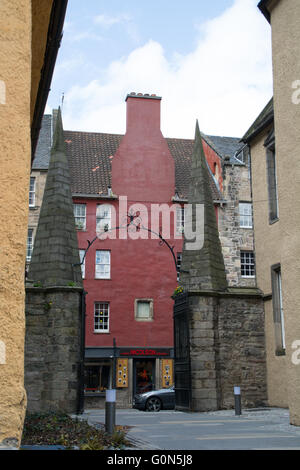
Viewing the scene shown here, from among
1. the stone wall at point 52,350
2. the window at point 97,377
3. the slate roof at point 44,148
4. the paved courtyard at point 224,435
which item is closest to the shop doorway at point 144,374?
the window at point 97,377

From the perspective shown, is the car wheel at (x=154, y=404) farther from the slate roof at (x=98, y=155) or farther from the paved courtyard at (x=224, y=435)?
the slate roof at (x=98, y=155)

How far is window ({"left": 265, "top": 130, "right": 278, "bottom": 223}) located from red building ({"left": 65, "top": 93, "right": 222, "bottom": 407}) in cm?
1307

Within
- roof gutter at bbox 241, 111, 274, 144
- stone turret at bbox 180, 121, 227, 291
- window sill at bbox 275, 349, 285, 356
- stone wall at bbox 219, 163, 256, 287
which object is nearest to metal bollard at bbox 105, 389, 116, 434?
stone turret at bbox 180, 121, 227, 291

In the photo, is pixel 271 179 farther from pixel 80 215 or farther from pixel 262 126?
pixel 80 215

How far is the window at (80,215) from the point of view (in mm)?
31062

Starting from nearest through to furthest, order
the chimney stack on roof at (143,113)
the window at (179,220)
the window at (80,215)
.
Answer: the window at (80,215), the window at (179,220), the chimney stack on roof at (143,113)

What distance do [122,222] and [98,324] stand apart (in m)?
5.33

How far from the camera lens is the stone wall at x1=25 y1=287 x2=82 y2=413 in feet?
46.1

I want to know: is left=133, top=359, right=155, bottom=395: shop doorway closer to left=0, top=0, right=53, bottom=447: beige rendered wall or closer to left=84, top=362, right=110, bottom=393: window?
left=84, top=362, right=110, bottom=393: window

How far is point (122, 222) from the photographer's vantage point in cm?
3100

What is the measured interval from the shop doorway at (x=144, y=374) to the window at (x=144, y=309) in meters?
2.16

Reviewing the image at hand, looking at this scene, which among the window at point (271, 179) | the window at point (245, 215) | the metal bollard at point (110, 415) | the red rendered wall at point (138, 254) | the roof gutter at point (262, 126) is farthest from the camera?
the window at point (245, 215)
